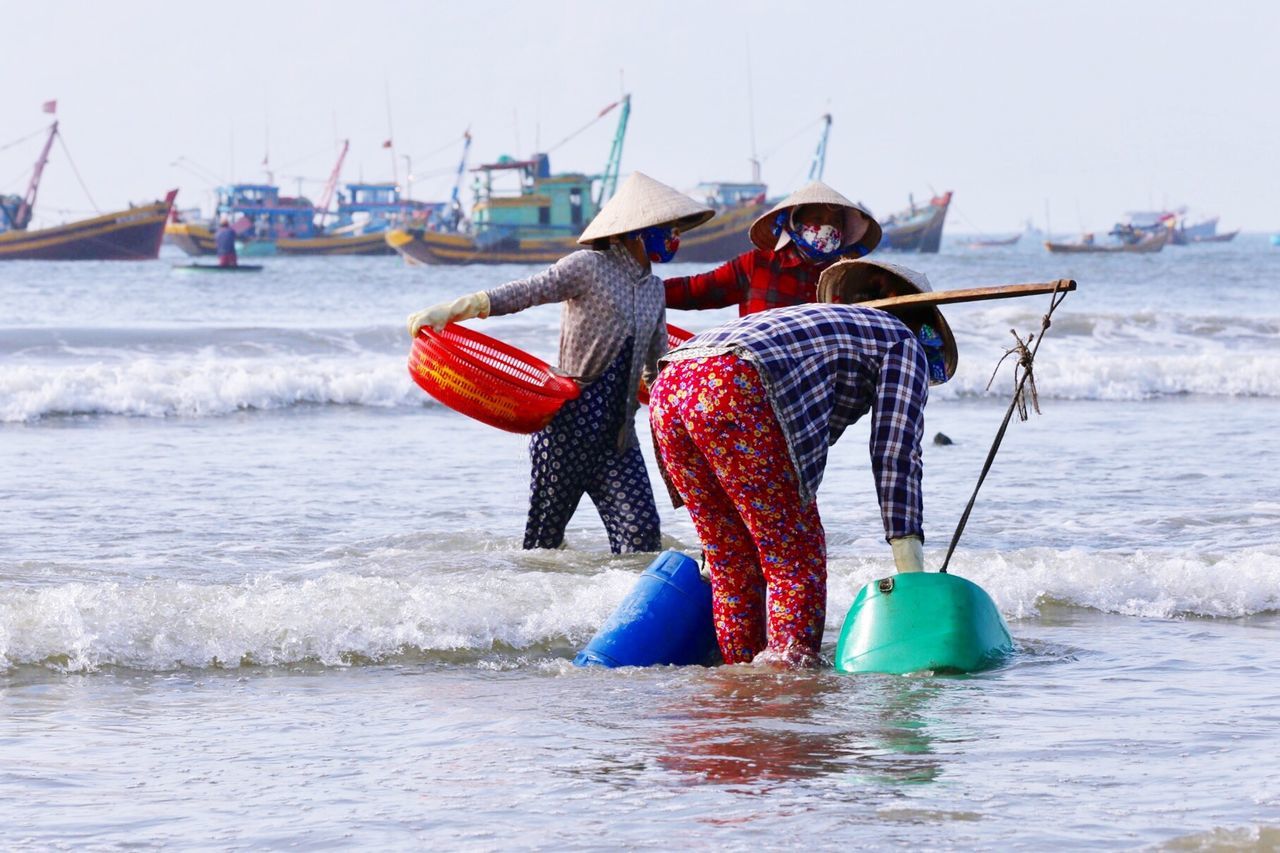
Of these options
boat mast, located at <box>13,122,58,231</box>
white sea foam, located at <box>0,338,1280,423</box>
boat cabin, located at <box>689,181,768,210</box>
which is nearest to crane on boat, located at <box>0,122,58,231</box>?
boat mast, located at <box>13,122,58,231</box>

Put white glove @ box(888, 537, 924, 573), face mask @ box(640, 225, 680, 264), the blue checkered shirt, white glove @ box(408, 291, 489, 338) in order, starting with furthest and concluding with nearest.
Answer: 1. face mask @ box(640, 225, 680, 264)
2. white glove @ box(408, 291, 489, 338)
3. white glove @ box(888, 537, 924, 573)
4. the blue checkered shirt

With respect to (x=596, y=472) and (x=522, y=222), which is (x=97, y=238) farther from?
(x=596, y=472)

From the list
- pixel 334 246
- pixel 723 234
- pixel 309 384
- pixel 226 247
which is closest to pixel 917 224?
pixel 723 234

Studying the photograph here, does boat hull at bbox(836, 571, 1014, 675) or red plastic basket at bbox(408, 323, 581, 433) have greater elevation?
red plastic basket at bbox(408, 323, 581, 433)

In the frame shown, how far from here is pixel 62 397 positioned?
1220 cm

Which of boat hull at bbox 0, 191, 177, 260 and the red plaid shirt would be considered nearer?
the red plaid shirt

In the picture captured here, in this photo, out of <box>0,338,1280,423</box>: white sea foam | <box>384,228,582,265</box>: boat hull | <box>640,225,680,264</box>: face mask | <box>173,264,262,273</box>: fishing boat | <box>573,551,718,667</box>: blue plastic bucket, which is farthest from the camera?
<box>384,228,582,265</box>: boat hull

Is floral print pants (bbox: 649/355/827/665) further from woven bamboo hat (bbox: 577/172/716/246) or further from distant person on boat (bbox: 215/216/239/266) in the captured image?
distant person on boat (bbox: 215/216/239/266)

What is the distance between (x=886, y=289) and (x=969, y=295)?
Result: 0.29 m

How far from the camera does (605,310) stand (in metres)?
5.12

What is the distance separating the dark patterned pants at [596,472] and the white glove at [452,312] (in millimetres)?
632

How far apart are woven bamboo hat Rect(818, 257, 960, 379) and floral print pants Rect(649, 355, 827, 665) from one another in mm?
455

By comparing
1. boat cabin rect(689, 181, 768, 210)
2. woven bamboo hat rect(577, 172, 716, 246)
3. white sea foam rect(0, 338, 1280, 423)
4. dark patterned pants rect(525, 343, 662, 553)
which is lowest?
white sea foam rect(0, 338, 1280, 423)

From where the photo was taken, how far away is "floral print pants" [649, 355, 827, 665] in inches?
140
